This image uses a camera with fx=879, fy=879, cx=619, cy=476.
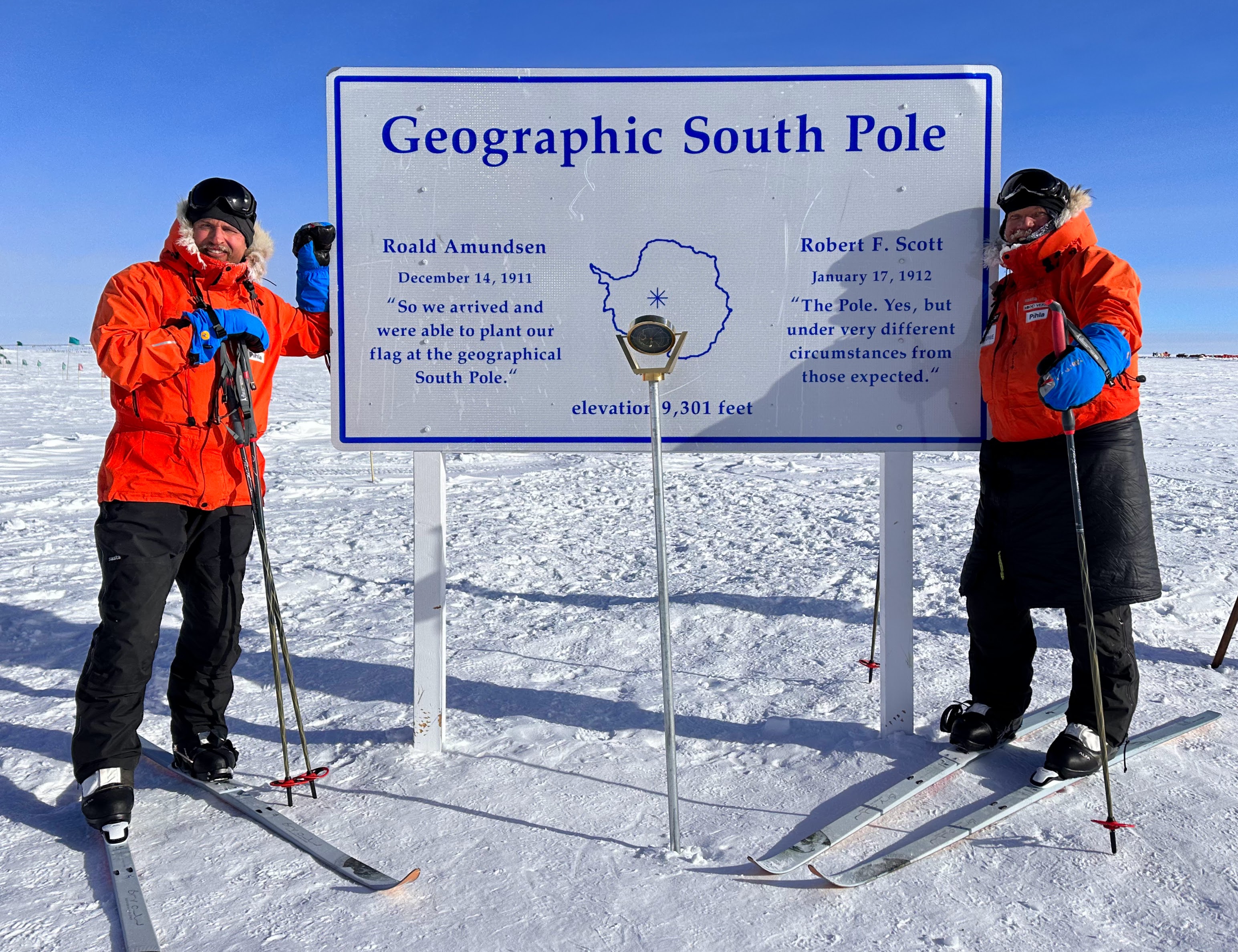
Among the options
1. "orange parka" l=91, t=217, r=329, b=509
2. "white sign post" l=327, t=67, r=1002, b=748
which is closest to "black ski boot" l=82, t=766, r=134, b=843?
"orange parka" l=91, t=217, r=329, b=509

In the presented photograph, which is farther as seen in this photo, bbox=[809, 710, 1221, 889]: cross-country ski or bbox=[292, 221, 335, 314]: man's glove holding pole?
bbox=[292, 221, 335, 314]: man's glove holding pole

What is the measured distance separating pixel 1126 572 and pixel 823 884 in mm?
1373

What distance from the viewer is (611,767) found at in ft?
9.85

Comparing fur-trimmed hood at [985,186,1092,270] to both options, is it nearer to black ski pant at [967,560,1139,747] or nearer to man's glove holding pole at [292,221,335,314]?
man's glove holding pole at [292,221,335,314]

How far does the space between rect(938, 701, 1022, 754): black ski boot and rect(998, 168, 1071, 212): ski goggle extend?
1.70 metres

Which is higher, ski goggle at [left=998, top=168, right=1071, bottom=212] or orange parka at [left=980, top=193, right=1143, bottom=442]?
ski goggle at [left=998, top=168, right=1071, bottom=212]

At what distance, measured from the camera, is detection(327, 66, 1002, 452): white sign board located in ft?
9.84

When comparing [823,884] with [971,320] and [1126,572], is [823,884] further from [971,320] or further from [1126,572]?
[971,320]

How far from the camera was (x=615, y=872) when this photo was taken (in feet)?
7.75

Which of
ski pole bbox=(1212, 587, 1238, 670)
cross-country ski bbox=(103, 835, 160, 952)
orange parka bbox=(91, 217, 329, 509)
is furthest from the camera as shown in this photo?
ski pole bbox=(1212, 587, 1238, 670)

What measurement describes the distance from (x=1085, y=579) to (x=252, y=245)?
9.22 feet

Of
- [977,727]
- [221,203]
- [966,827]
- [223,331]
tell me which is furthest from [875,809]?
[221,203]

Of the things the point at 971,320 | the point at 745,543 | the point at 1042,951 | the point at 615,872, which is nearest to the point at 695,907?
the point at 615,872

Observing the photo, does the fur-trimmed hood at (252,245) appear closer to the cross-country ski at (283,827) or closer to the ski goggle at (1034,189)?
the cross-country ski at (283,827)
